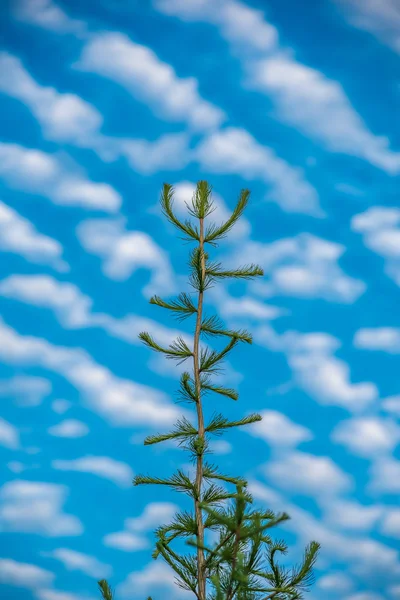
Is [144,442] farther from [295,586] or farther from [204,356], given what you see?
[295,586]

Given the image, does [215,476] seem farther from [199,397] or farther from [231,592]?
[231,592]

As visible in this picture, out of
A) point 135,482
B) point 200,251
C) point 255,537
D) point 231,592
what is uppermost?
point 200,251

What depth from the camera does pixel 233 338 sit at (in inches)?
258

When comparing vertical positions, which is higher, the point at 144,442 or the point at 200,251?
the point at 200,251

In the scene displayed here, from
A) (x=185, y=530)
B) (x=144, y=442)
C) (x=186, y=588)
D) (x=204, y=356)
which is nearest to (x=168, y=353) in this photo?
(x=204, y=356)

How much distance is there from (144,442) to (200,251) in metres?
1.99

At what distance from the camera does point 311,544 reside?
5.43 meters

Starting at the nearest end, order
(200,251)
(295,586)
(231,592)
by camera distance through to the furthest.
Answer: (231,592), (295,586), (200,251)

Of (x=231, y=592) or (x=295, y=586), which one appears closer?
(x=231, y=592)

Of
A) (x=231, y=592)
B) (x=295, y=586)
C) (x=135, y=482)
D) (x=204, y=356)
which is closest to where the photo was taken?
(x=231, y=592)

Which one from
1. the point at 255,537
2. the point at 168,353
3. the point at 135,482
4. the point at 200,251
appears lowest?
the point at 255,537

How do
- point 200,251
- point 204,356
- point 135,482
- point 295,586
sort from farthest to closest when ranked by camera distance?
point 200,251 < point 204,356 < point 135,482 < point 295,586

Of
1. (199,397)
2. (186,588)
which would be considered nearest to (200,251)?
(199,397)

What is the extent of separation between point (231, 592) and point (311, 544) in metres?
1.07
